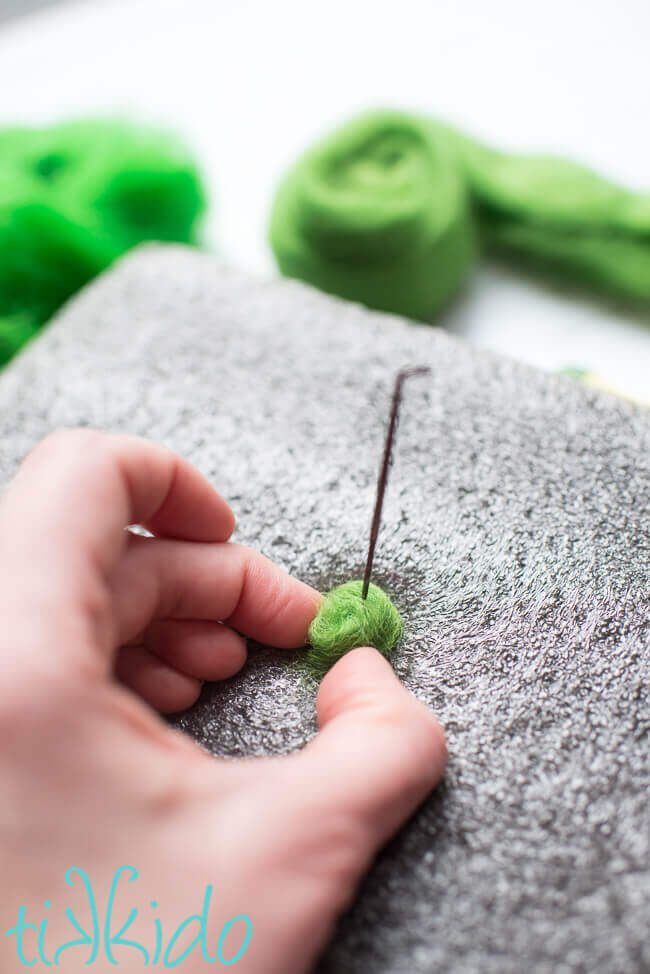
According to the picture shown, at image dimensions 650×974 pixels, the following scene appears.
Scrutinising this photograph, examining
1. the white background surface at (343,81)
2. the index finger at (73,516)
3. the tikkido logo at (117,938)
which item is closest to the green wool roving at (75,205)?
the white background surface at (343,81)

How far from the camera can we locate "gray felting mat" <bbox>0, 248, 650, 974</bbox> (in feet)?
1.17

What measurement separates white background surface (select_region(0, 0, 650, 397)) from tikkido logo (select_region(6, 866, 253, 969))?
1.94ft

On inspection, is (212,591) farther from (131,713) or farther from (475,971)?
(475,971)

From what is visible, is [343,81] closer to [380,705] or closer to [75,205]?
[75,205]

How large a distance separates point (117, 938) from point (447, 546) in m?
0.27

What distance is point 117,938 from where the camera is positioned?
317mm

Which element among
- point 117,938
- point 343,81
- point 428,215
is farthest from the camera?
point 343,81

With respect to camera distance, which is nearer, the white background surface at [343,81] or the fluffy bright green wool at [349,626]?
the fluffy bright green wool at [349,626]

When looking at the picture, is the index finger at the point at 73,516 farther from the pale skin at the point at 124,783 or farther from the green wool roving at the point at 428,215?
the green wool roving at the point at 428,215

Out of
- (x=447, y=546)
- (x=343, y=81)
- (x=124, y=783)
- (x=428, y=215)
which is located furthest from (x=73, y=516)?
(x=343, y=81)

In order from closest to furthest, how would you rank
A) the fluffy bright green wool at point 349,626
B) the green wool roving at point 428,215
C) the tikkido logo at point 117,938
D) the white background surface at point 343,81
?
1. the tikkido logo at point 117,938
2. the fluffy bright green wool at point 349,626
3. the green wool roving at point 428,215
4. the white background surface at point 343,81

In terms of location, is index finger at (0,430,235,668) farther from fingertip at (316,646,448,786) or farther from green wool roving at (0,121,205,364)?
green wool roving at (0,121,205,364)

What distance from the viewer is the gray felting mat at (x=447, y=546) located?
14.1 inches

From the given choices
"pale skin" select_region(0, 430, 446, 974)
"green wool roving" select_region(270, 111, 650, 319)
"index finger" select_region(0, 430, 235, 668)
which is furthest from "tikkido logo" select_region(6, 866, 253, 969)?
"green wool roving" select_region(270, 111, 650, 319)
